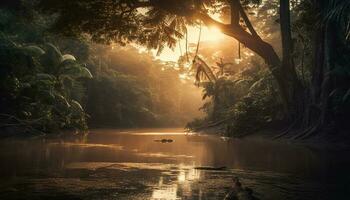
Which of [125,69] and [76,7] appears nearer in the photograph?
[76,7]

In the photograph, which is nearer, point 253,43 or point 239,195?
point 239,195

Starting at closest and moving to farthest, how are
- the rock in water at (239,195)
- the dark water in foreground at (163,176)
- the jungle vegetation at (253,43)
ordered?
1. the rock in water at (239,195)
2. the dark water in foreground at (163,176)
3. the jungle vegetation at (253,43)

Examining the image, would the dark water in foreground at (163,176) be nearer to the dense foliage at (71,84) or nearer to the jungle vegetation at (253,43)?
the jungle vegetation at (253,43)

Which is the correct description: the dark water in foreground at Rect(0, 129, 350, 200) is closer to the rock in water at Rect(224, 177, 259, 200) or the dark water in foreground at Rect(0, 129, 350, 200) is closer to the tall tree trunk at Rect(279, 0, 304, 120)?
the rock in water at Rect(224, 177, 259, 200)

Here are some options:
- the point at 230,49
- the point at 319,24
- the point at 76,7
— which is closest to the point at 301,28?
the point at 319,24

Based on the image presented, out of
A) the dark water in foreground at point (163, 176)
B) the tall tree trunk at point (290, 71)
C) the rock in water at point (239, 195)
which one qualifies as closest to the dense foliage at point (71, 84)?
the dark water in foreground at point (163, 176)

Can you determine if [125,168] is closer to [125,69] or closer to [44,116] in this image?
[44,116]

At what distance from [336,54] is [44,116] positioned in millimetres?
17858

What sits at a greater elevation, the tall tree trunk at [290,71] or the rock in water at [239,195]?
the tall tree trunk at [290,71]

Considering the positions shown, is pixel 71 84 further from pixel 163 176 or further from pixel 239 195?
pixel 239 195

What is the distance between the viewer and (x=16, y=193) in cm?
874

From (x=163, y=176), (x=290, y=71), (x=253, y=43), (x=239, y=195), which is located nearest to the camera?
(x=239, y=195)

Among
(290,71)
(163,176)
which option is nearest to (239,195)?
(163,176)

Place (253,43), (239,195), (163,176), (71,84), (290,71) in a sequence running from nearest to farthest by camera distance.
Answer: (239,195), (163,176), (253,43), (290,71), (71,84)
